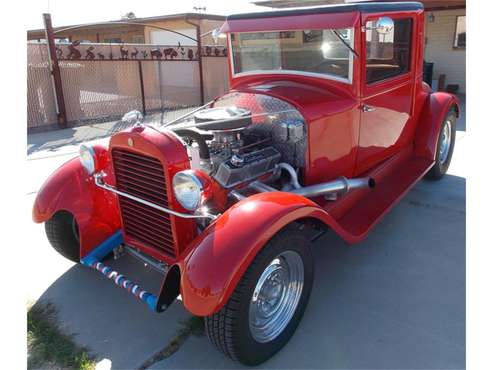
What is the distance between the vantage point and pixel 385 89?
3.76 metres

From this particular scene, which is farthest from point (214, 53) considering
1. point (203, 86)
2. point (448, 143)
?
point (448, 143)

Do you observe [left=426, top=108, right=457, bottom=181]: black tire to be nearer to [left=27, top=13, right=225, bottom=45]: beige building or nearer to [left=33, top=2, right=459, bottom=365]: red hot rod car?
[left=33, top=2, right=459, bottom=365]: red hot rod car

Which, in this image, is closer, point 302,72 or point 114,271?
point 114,271

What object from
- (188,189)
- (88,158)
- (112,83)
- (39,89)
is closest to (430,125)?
(188,189)

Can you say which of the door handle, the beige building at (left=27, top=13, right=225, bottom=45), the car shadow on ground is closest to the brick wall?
the beige building at (left=27, top=13, right=225, bottom=45)

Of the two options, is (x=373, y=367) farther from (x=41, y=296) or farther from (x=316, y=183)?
(x=41, y=296)

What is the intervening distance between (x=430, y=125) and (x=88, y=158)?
360 cm

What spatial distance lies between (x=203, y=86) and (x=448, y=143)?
318 inches

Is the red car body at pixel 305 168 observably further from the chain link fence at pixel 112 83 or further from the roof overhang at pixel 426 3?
the roof overhang at pixel 426 3

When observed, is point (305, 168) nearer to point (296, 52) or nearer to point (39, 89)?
point (296, 52)

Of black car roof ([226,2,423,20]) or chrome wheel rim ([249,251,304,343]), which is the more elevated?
black car roof ([226,2,423,20])

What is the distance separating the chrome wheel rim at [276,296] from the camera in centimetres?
A: 244

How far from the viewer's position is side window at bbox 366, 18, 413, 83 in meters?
3.44

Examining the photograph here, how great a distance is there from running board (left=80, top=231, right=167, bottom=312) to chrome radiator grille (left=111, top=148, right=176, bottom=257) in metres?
0.23
